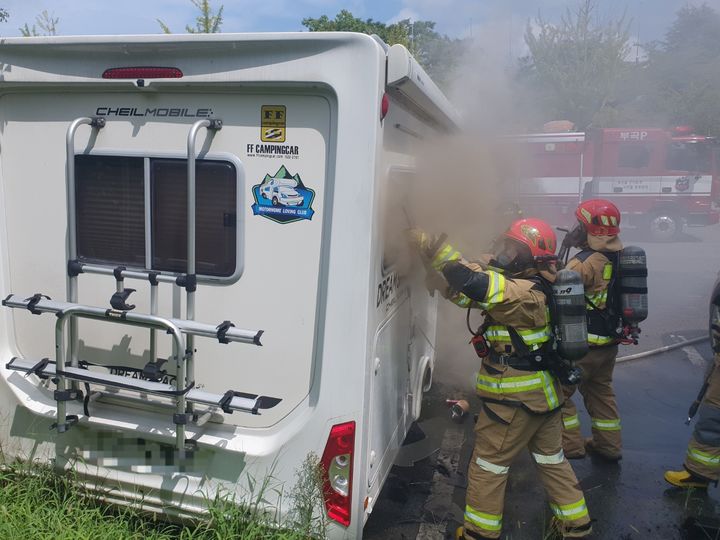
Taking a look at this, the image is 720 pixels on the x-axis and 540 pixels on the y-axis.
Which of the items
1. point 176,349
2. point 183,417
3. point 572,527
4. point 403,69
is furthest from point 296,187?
point 572,527

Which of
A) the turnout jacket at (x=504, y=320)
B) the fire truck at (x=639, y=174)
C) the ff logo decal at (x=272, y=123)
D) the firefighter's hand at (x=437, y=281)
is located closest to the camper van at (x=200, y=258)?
the ff logo decal at (x=272, y=123)

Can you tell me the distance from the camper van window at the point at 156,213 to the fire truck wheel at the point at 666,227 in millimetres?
18983

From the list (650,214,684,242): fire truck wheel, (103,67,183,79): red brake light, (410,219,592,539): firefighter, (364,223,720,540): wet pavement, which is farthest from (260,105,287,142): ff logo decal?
(650,214,684,242): fire truck wheel

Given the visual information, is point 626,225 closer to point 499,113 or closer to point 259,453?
point 499,113

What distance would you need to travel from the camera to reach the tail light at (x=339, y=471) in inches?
101

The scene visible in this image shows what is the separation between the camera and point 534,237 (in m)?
3.42

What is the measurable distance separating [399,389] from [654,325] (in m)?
7.07

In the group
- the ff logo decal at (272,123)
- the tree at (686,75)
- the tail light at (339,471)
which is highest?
the tree at (686,75)

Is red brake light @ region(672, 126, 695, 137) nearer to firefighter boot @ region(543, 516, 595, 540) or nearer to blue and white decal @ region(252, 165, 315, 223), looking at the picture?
firefighter boot @ region(543, 516, 595, 540)

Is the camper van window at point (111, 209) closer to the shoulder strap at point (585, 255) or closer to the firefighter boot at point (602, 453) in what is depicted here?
the shoulder strap at point (585, 255)

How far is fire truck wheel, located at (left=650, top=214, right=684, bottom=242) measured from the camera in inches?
736

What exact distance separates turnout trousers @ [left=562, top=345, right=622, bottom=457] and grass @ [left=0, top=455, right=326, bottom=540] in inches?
109

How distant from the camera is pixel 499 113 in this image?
315 inches

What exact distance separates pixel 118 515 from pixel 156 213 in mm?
1565
